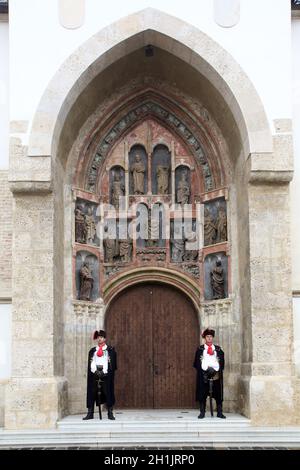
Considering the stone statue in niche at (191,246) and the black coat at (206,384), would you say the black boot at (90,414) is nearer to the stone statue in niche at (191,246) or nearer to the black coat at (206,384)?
the black coat at (206,384)

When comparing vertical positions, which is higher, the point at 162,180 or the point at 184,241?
the point at 162,180

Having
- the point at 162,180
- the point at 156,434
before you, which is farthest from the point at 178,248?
the point at 156,434

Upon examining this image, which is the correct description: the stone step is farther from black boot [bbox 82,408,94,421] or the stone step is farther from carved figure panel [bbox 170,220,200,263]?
carved figure panel [bbox 170,220,200,263]

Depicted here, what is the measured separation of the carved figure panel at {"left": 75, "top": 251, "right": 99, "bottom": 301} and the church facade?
3 cm

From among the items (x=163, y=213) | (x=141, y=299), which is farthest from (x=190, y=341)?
(x=163, y=213)

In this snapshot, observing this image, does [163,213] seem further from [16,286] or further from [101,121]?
[16,286]

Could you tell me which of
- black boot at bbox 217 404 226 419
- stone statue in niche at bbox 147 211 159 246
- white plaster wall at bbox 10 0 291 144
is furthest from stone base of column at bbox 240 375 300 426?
white plaster wall at bbox 10 0 291 144

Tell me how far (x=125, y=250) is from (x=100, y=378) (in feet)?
9.46

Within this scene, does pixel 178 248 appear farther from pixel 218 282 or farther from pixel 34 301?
pixel 34 301

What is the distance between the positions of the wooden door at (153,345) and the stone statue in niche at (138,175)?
1.82 m

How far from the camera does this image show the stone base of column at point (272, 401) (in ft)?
42.7

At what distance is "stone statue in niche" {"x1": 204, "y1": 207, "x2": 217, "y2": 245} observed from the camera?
15352mm

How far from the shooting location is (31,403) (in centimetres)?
1308

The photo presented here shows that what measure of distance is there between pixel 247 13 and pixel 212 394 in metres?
6.40
